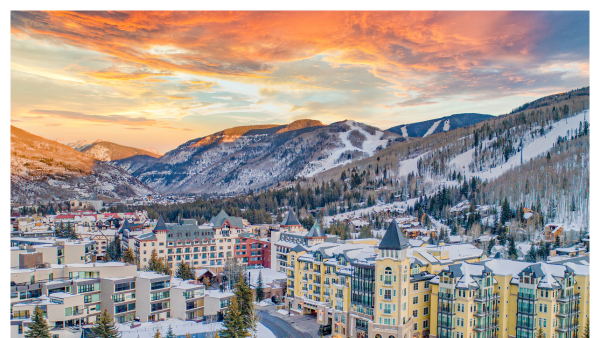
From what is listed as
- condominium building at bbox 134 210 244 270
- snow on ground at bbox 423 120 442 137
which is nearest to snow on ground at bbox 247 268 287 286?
condominium building at bbox 134 210 244 270

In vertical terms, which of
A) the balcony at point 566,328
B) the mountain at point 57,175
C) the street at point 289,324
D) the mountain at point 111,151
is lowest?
the street at point 289,324

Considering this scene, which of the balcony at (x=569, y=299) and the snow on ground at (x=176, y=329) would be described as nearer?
the balcony at (x=569, y=299)

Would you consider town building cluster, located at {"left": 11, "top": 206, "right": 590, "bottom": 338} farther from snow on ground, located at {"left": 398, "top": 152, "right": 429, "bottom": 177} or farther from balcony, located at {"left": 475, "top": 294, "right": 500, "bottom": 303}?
snow on ground, located at {"left": 398, "top": 152, "right": 429, "bottom": 177}

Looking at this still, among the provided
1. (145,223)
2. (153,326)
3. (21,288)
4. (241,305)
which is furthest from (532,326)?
(145,223)

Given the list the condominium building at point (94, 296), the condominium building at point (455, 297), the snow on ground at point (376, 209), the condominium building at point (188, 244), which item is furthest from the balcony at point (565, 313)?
the snow on ground at point (376, 209)

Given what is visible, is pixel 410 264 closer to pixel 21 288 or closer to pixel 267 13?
pixel 267 13

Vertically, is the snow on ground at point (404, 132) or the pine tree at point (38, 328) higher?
the snow on ground at point (404, 132)

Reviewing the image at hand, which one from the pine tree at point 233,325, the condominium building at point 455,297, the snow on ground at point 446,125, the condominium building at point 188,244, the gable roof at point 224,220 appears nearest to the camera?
the pine tree at point 233,325

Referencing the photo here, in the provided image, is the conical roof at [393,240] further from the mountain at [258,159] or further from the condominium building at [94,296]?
the mountain at [258,159]
